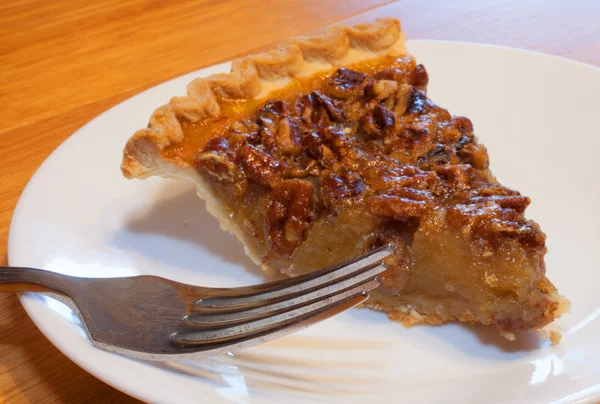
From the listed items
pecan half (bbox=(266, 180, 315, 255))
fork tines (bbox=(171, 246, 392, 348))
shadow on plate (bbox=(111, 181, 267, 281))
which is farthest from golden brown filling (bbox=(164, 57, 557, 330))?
fork tines (bbox=(171, 246, 392, 348))

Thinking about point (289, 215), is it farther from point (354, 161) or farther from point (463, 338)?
point (463, 338)

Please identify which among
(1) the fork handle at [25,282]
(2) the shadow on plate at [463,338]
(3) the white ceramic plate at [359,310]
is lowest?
(2) the shadow on plate at [463,338]

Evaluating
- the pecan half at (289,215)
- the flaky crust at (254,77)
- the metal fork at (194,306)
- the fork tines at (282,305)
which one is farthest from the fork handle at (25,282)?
the pecan half at (289,215)

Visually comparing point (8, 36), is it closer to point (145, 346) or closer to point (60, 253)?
point (60, 253)

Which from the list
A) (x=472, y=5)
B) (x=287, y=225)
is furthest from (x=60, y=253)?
(x=472, y=5)

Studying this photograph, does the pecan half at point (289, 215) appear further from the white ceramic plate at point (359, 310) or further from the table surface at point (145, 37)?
the table surface at point (145, 37)

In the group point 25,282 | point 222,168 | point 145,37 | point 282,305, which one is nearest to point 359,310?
point 282,305

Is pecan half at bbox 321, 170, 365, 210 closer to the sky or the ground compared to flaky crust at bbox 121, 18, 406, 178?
closer to the ground

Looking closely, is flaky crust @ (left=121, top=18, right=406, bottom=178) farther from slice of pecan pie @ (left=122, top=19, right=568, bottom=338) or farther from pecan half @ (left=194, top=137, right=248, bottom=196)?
pecan half @ (left=194, top=137, right=248, bottom=196)

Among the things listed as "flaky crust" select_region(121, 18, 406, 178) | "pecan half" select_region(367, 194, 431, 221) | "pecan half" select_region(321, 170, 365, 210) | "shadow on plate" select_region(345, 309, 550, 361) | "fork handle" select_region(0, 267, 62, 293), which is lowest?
"shadow on plate" select_region(345, 309, 550, 361)
